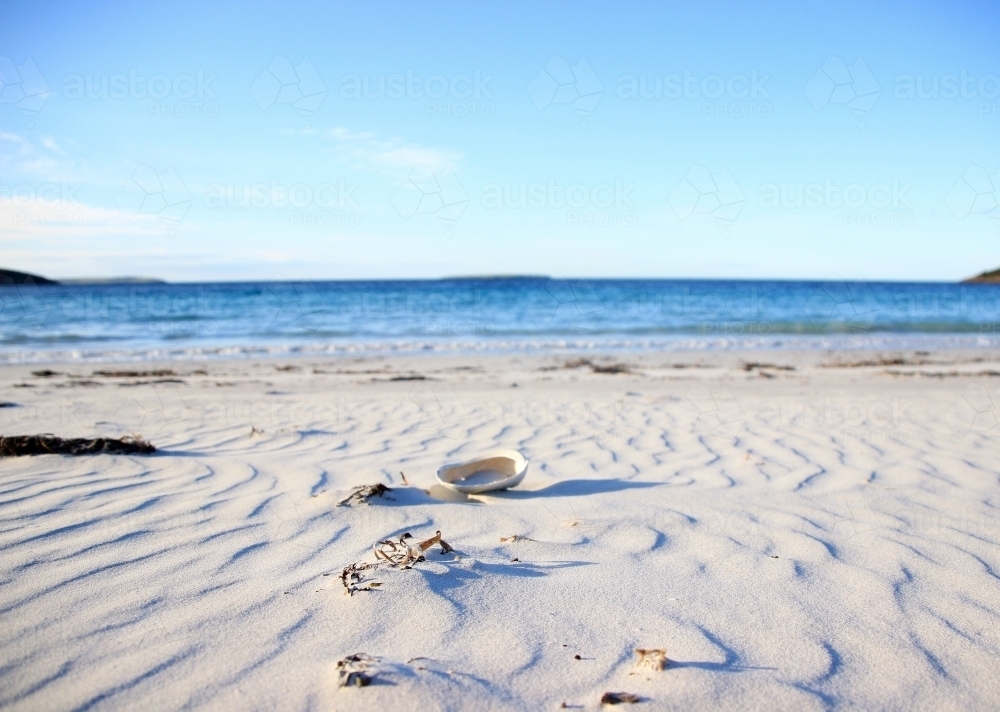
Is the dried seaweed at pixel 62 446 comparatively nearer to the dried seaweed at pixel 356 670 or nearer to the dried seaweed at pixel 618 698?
the dried seaweed at pixel 356 670

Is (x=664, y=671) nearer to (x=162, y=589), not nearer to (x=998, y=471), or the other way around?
(x=162, y=589)

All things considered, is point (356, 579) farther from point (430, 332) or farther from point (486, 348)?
point (430, 332)

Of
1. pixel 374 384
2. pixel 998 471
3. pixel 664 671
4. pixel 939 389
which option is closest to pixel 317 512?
pixel 664 671

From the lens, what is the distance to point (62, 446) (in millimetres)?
3881

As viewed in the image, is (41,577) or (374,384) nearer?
(41,577)

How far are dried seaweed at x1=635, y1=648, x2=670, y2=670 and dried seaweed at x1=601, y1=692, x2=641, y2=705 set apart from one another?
0.16 meters

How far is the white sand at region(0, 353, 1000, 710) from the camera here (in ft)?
5.63

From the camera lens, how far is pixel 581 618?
2.04 m

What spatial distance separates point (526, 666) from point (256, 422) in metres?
4.28

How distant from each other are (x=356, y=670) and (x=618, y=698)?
0.69 m

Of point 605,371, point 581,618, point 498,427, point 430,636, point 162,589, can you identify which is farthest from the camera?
point 605,371

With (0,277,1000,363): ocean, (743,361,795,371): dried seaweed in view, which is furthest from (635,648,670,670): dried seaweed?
(0,277,1000,363): ocean

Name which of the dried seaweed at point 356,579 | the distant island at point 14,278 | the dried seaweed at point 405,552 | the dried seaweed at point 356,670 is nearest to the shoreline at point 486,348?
the dried seaweed at point 405,552

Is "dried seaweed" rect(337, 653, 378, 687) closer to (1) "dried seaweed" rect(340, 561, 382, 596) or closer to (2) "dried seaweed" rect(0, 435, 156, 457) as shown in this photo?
(1) "dried seaweed" rect(340, 561, 382, 596)
